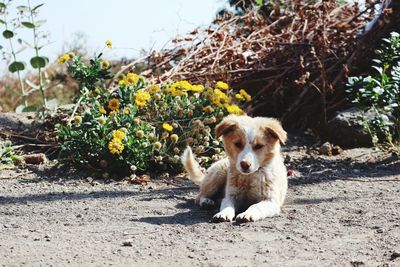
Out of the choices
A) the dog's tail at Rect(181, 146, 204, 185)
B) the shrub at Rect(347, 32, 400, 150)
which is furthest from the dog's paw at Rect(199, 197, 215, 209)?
the shrub at Rect(347, 32, 400, 150)

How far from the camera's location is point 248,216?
5070mm

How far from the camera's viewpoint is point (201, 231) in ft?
15.9

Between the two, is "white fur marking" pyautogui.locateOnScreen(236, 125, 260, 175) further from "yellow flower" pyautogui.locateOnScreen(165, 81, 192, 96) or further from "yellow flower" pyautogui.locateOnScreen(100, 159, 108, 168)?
"yellow flower" pyautogui.locateOnScreen(165, 81, 192, 96)

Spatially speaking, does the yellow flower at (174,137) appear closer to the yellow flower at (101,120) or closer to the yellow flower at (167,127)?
the yellow flower at (167,127)

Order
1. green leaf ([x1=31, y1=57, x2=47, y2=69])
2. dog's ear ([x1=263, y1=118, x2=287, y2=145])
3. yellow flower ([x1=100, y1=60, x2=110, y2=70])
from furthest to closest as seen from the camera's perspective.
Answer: green leaf ([x1=31, y1=57, x2=47, y2=69]) → yellow flower ([x1=100, y1=60, x2=110, y2=70]) → dog's ear ([x1=263, y1=118, x2=287, y2=145])

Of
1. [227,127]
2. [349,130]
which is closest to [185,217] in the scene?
[227,127]

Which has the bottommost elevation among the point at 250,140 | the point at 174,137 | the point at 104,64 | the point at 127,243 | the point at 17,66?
the point at 127,243

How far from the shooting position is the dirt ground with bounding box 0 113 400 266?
4.26 metres

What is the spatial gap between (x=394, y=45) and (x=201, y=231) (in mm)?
3577

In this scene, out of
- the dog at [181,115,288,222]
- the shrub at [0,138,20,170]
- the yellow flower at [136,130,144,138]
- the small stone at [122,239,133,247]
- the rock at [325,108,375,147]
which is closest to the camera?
the small stone at [122,239,133,247]

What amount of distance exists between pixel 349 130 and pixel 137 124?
2.68 metres

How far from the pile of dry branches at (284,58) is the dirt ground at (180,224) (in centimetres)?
202

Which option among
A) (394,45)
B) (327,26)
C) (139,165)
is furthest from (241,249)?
(327,26)

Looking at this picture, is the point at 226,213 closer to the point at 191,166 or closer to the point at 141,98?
the point at 191,166
